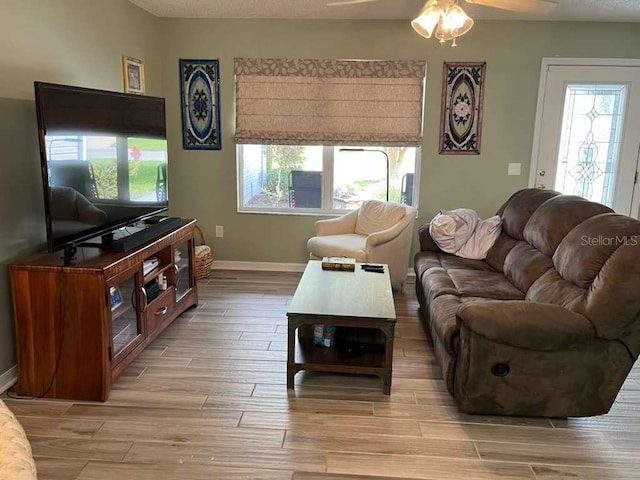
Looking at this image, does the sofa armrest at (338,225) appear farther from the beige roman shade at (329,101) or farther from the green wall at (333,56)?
the beige roman shade at (329,101)

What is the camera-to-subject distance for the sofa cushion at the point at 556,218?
3.05 meters

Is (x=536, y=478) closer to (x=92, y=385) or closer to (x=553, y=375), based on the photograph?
(x=553, y=375)

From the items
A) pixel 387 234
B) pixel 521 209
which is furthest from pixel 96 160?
pixel 521 209

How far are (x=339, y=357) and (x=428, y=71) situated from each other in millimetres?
3089

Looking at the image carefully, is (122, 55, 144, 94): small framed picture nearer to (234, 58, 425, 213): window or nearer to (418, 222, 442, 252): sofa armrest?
(234, 58, 425, 213): window

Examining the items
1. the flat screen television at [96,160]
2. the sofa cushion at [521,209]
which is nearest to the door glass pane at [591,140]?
the sofa cushion at [521,209]

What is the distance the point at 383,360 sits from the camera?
289cm

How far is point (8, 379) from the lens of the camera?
9.16ft

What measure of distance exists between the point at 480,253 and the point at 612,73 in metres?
2.26

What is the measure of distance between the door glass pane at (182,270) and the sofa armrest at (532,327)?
7.20ft

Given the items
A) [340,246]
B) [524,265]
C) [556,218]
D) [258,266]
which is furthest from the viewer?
[258,266]

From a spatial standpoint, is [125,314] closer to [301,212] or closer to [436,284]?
[436,284]

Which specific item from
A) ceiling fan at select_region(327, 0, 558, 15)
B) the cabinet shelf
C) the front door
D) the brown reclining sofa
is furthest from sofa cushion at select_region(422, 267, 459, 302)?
the front door

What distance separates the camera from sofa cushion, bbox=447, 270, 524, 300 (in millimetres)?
3184
